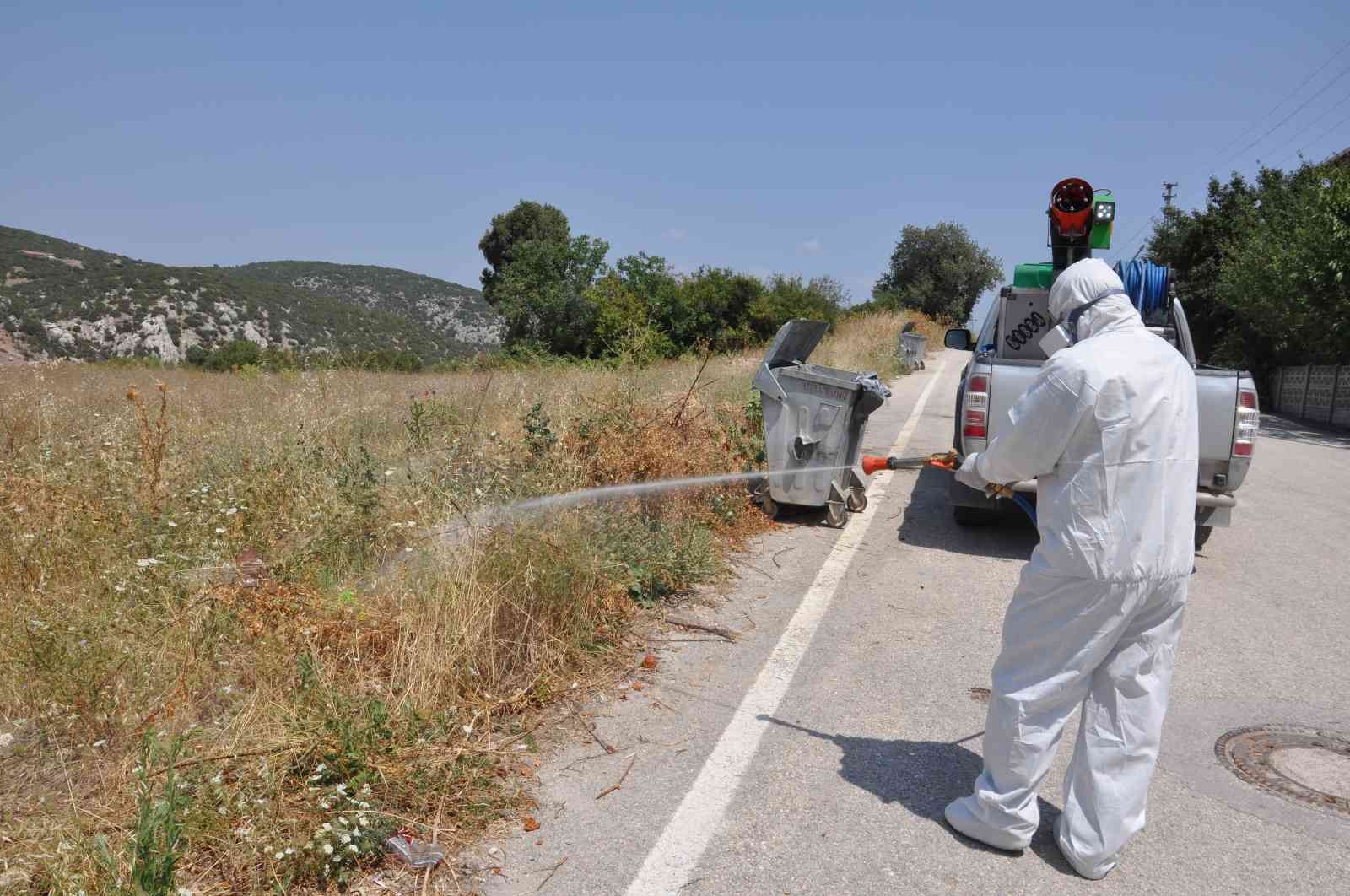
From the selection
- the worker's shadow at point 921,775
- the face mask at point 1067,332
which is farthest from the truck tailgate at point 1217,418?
the worker's shadow at point 921,775

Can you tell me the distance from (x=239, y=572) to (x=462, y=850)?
2.16 metres

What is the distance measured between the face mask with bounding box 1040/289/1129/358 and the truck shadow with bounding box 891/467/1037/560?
375cm

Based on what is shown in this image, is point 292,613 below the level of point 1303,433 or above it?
above

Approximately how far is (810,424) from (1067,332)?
13.6ft

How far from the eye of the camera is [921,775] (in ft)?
12.2

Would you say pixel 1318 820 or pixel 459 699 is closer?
pixel 1318 820

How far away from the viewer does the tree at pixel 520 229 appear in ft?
181

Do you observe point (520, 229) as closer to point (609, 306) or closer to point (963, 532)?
point (609, 306)

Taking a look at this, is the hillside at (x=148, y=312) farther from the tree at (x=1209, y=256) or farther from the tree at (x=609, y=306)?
the tree at (x=1209, y=256)

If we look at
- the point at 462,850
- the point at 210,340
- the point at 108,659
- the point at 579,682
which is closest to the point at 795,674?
the point at 579,682

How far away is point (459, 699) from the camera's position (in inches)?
157

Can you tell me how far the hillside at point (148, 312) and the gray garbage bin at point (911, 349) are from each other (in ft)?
43.5

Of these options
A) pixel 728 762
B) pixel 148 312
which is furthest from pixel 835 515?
pixel 148 312

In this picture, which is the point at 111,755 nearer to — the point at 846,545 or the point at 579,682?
the point at 579,682
